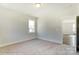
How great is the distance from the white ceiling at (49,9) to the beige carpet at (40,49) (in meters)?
0.59

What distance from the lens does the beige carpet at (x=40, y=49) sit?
1787 mm

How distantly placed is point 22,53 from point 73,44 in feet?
3.37

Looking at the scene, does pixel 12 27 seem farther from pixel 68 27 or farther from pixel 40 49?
pixel 68 27

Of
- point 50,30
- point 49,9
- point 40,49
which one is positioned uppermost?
point 49,9

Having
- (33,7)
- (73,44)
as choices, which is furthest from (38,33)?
(73,44)

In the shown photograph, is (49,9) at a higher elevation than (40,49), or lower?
higher

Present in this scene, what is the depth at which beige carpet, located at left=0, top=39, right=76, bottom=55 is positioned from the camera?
1.79 m

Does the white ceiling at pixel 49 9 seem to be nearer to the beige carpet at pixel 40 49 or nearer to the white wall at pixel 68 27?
the white wall at pixel 68 27

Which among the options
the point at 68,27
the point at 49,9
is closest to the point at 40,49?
the point at 68,27

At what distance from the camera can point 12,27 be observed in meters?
1.84

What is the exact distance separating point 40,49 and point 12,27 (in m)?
0.72

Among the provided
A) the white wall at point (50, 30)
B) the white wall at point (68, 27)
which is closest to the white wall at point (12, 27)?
the white wall at point (50, 30)
